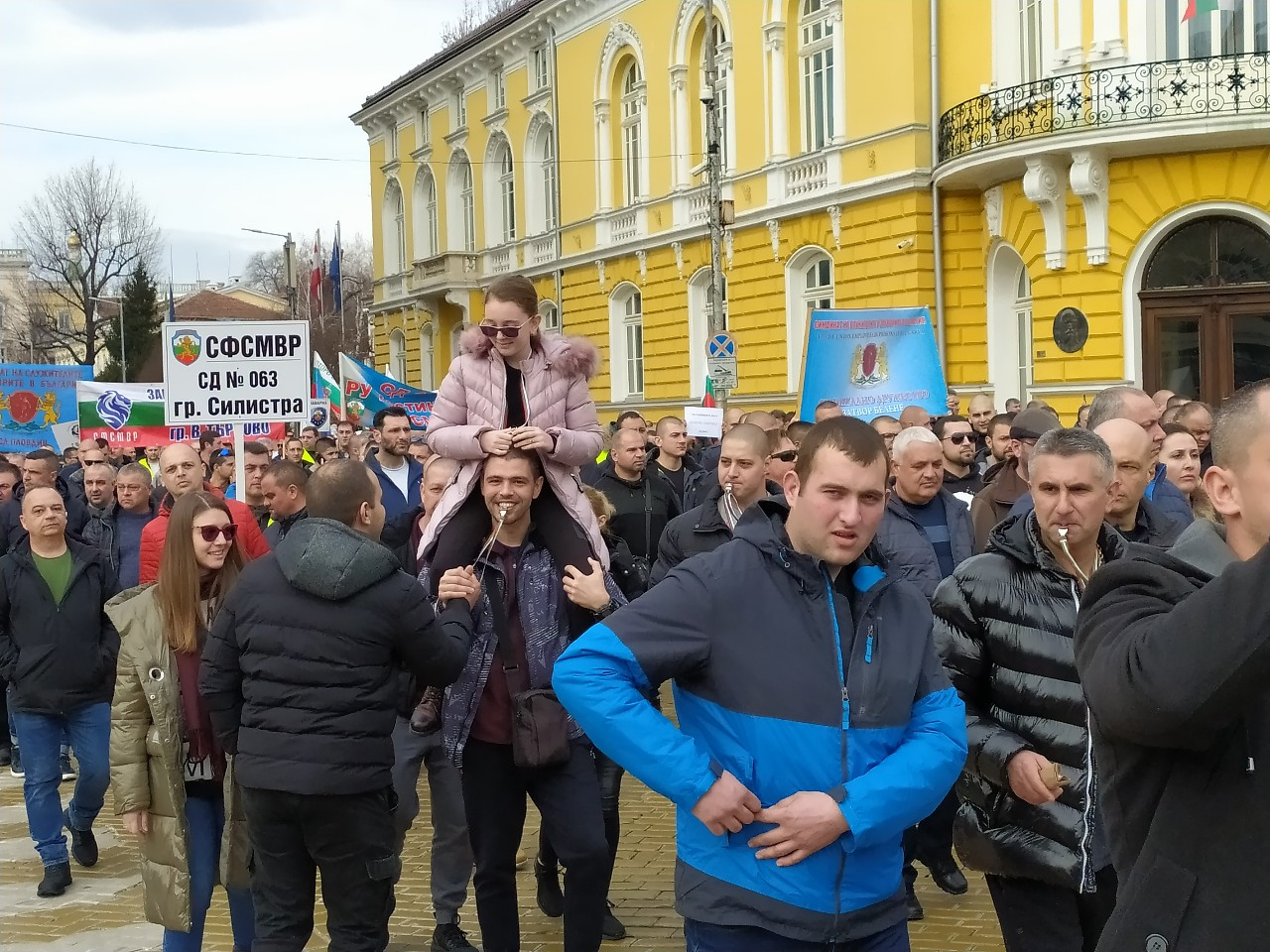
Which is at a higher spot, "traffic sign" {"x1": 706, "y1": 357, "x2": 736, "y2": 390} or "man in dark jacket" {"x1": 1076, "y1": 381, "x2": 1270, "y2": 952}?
"traffic sign" {"x1": 706, "y1": 357, "x2": 736, "y2": 390}

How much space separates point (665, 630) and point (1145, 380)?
19.3 meters

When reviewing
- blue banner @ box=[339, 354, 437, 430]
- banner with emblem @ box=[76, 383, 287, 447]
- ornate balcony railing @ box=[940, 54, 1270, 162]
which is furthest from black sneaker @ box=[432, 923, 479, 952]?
blue banner @ box=[339, 354, 437, 430]

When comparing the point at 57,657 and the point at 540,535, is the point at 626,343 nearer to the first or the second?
the point at 57,657

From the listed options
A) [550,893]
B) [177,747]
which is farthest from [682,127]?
[177,747]

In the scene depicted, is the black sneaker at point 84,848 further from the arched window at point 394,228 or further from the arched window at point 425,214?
the arched window at point 394,228

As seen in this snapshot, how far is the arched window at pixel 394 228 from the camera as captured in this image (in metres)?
48.9

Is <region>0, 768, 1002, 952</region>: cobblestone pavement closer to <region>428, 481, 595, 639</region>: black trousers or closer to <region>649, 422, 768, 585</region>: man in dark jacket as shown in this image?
<region>649, 422, 768, 585</region>: man in dark jacket

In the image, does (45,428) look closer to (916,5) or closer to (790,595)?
(916,5)

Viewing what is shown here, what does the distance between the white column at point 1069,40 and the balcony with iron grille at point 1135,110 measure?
0.30 meters

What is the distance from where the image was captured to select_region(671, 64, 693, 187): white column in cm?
3159

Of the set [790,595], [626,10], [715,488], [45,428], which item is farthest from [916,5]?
[790,595]

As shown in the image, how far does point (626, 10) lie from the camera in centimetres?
3341

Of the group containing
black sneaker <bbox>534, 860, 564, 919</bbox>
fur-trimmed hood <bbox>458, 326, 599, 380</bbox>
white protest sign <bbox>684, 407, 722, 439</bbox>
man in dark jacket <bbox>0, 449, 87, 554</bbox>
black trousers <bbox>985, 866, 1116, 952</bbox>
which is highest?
fur-trimmed hood <bbox>458, 326, 599, 380</bbox>

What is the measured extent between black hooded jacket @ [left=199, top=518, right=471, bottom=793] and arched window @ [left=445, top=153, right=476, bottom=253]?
130ft
